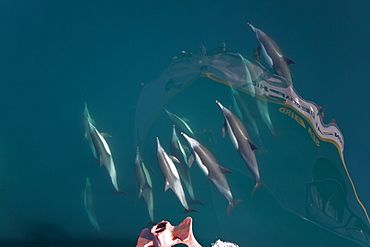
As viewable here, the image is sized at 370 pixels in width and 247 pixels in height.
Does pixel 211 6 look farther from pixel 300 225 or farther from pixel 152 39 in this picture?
pixel 300 225

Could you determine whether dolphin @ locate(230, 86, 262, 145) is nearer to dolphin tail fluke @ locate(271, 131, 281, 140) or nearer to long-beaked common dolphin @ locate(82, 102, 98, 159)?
dolphin tail fluke @ locate(271, 131, 281, 140)

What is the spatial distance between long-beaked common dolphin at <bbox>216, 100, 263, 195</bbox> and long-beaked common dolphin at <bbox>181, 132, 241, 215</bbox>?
159 mm

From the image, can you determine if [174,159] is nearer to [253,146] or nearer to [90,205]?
[253,146]

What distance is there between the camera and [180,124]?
2381 mm

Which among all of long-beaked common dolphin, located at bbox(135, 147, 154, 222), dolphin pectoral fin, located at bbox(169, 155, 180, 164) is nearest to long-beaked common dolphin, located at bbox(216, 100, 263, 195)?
dolphin pectoral fin, located at bbox(169, 155, 180, 164)

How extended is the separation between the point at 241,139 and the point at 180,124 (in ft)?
1.42

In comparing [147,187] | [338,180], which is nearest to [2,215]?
[147,187]

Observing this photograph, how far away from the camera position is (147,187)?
2514mm

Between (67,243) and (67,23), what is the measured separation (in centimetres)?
169

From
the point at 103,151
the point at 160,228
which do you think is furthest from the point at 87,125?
the point at 160,228

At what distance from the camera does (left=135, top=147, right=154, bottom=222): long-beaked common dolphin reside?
2502 millimetres

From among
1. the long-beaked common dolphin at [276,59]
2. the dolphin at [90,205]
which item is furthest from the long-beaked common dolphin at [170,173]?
the long-beaked common dolphin at [276,59]

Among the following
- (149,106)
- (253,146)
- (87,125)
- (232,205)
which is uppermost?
(87,125)

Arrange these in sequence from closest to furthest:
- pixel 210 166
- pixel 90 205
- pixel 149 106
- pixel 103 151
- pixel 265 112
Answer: pixel 265 112 → pixel 210 166 → pixel 149 106 → pixel 103 151 → pixel 90 205
